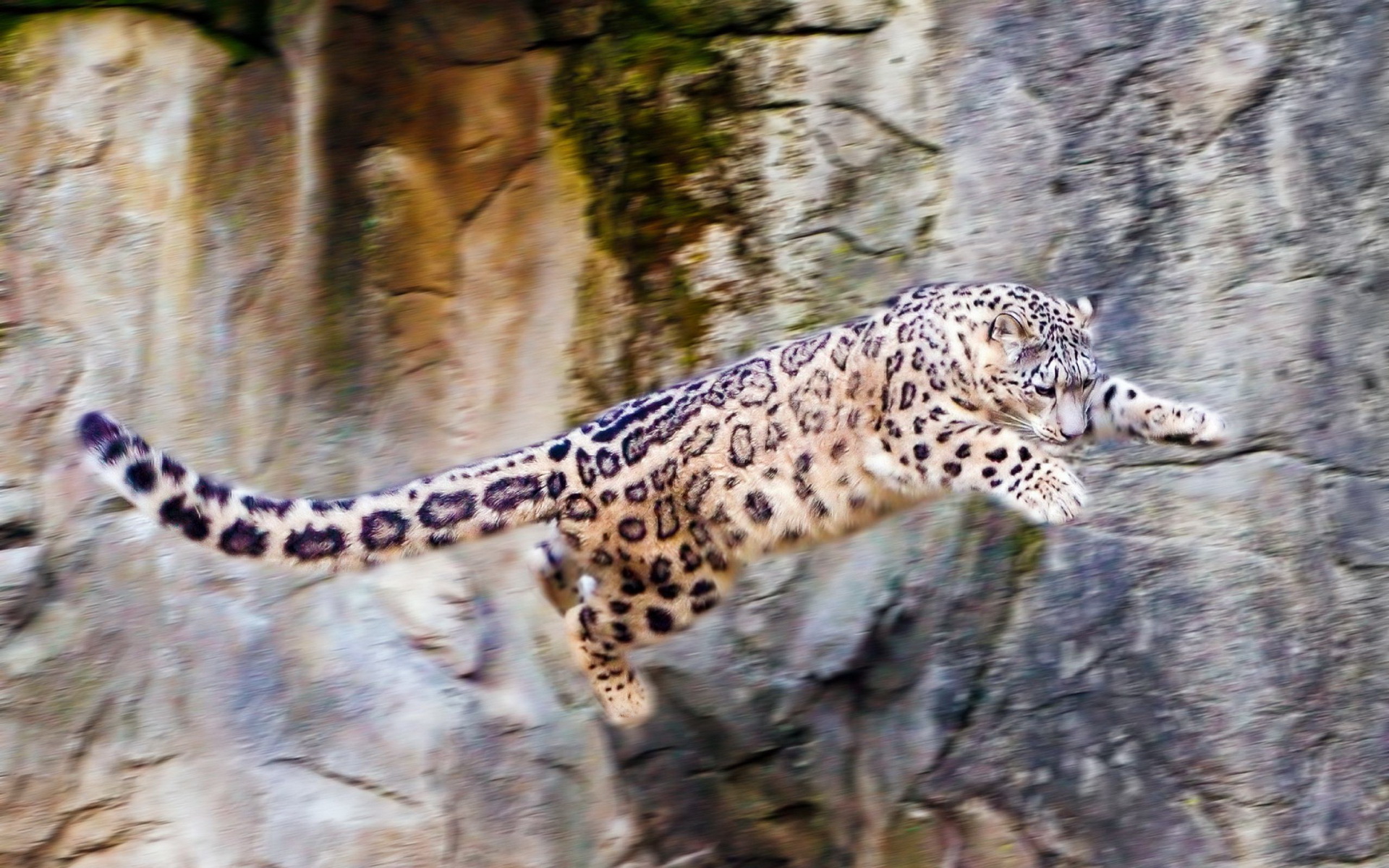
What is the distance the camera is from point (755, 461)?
12.5 ft

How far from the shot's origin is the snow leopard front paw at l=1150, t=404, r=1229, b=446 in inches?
146

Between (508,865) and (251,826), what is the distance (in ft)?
2.23

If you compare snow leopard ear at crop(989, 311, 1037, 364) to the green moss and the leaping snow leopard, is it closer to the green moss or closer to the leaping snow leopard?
the leaping snow leopard

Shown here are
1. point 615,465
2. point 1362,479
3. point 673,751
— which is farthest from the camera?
point 673,751

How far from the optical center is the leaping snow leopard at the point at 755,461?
3562mm

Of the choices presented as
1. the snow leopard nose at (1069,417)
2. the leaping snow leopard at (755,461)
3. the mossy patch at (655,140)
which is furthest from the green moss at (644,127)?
the snow leopard nose at (1069,417)

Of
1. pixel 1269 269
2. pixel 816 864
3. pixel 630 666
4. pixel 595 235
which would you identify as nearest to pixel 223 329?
pixel 595 235

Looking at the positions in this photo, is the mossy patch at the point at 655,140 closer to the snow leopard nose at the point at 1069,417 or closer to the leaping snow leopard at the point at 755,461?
the leaping snow leopard at the point at 755,461

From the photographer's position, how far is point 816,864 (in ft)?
14.3

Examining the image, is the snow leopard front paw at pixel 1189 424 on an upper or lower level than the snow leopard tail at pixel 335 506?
upper

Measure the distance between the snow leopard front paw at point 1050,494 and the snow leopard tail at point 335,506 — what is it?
3.66 ft

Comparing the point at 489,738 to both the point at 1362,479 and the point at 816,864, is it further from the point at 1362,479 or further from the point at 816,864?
the point at 1362,479

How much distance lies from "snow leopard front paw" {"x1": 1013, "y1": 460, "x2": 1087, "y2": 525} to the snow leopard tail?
1116 millimetres

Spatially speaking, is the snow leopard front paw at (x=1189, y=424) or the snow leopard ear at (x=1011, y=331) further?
the snow leopard front paw at (x=1189, y=424)
